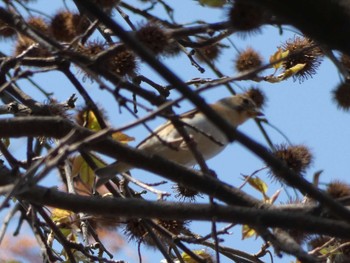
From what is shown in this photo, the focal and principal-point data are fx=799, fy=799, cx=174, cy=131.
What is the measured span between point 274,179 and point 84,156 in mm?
921

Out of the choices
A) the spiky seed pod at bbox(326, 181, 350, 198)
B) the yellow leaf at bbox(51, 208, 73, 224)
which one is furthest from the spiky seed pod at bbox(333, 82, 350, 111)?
the yellow leaf at bbox(51, 208, 73, 224)

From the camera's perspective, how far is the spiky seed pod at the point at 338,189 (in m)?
3.53

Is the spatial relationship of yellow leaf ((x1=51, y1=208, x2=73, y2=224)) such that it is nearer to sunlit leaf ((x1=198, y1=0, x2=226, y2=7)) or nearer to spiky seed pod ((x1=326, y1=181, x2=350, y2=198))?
sunlit leaf ((x1=198, y1=0, x2=226, y2=7))

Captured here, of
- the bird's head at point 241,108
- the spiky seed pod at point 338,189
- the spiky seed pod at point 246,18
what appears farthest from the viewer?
the bird's head at point 241,108

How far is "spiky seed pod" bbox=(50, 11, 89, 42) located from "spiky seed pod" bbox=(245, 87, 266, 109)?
104cm

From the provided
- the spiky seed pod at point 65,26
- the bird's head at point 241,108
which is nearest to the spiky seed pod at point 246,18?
the spiky seed pod at point 65,26

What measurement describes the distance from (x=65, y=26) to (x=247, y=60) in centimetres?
130

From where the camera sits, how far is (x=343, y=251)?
12.4ft

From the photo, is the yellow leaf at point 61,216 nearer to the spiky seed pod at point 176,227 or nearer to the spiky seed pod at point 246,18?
the spiky seed pod at point 176,227

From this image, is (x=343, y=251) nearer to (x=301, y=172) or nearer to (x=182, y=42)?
(x=301, y=172)

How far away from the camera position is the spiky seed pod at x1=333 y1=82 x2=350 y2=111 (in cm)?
421

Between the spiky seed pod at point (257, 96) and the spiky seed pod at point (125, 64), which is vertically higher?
the spiky seed pod at point (257, 96)

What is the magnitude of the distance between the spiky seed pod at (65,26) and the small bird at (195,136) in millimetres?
596

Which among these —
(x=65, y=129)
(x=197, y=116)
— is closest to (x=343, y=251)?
(x=197, y=116)
